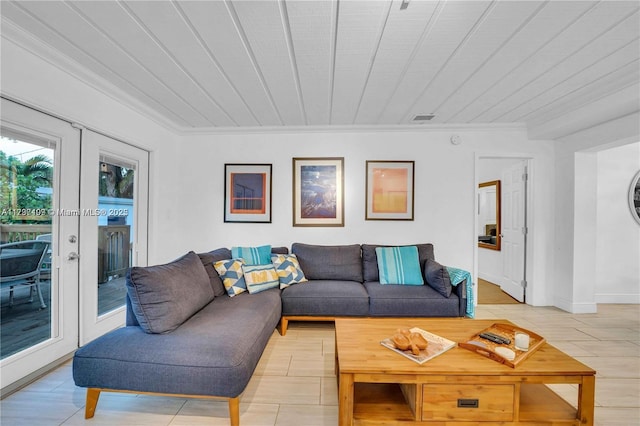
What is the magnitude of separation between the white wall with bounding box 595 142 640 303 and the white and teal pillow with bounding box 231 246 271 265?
4.65 m

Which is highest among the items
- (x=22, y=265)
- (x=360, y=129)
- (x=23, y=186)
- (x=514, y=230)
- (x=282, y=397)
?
(x=360, y=129)

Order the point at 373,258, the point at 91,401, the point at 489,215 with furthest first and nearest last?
the point at 489,215 < the point at 373,258 < the point at 91,401

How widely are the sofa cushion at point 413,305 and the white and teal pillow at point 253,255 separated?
1293mm

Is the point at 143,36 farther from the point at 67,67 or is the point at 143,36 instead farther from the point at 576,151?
the point at 576,151

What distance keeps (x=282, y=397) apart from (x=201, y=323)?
2.45ft

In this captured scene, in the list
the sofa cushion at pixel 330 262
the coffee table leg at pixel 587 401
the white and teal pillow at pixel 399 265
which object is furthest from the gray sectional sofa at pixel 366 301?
the coffee table leg at pixel 587 401

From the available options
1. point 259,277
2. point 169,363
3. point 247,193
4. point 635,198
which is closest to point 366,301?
point 259,277

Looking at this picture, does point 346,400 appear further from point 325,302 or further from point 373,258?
point 373,258

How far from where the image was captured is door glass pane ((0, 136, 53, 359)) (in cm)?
184

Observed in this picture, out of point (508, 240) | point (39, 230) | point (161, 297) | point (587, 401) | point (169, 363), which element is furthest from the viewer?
point (508, 240)

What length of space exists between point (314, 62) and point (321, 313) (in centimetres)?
234

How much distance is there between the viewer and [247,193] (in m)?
3.70

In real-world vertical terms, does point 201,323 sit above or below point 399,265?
below

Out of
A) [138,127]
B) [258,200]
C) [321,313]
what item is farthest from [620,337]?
[138,127]
